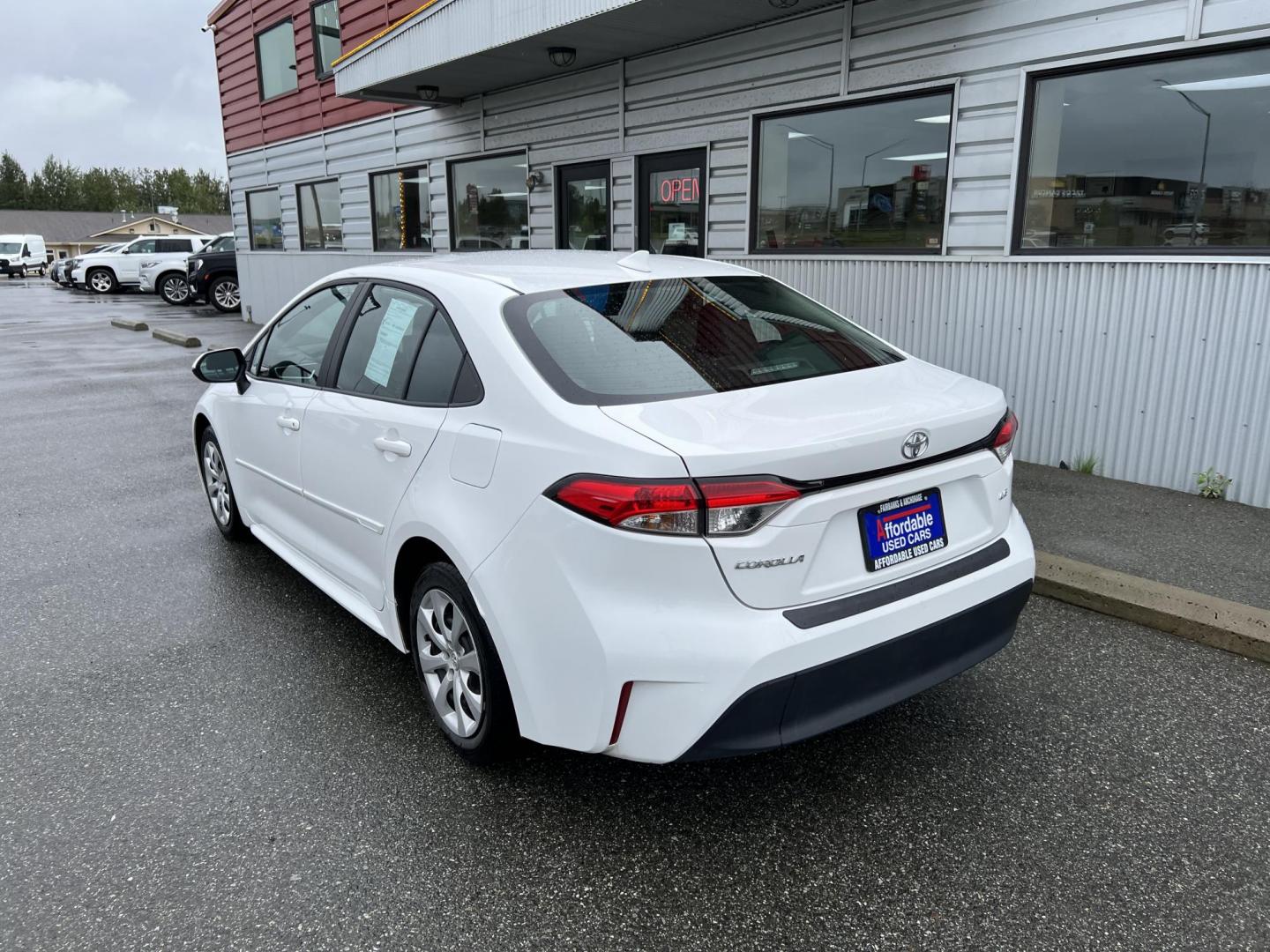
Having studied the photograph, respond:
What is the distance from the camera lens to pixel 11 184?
11919 cm

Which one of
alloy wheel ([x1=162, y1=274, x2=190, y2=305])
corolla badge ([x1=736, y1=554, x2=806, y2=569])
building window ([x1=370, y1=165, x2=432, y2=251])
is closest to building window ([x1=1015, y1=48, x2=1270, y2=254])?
corolla badge ([x1=736, y1=554, x2=806, y2=569])

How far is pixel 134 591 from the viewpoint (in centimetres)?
461

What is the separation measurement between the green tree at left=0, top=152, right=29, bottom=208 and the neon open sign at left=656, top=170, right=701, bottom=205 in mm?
136744

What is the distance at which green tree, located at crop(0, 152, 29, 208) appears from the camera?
118 m

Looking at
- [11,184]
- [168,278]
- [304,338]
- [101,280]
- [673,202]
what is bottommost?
[101,280]

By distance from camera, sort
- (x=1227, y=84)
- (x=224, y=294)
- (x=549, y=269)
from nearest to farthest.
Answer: (x=549, y=269)
(x=1227, y=84)
(x=224, y=294)

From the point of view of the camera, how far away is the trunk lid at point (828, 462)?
2.34m

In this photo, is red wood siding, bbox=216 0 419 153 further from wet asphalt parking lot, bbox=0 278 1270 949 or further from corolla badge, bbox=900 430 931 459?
corolla badge, bbox=900 430 931 459

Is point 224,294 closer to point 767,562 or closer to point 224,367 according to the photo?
point 224,367

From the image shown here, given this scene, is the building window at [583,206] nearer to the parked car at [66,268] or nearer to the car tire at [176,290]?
the car tire at [176,290]

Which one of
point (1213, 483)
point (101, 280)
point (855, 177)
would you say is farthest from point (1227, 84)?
point (101, 280)

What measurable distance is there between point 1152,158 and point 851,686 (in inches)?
191

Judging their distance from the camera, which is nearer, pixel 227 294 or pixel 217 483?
pixel 217 483

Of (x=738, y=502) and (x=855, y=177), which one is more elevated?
(x=855, y=177)
